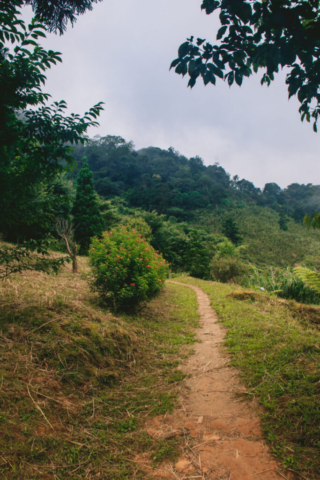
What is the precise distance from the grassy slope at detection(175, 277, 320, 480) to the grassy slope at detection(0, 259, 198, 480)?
0.88 m

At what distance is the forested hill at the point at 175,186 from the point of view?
1895 inches

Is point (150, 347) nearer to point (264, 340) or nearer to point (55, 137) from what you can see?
point (264, 340)

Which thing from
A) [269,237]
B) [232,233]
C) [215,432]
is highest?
[269,237]

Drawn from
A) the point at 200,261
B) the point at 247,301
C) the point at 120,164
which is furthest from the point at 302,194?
the point at 247,301

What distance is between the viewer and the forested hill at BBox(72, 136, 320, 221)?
48.1m

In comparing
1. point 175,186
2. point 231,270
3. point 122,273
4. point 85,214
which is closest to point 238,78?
point 122,273

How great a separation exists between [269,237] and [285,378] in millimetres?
38410

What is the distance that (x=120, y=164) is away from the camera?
60281 millimetres

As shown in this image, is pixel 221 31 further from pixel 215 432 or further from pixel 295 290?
pixel 295 290

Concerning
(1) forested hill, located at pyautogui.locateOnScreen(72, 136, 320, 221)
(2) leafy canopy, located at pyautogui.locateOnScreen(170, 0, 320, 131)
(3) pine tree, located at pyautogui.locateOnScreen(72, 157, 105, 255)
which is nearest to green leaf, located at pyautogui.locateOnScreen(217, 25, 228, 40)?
(2) leafy canopy, located at pyautogui.locateOnScreen(170, 0, 320, 131)

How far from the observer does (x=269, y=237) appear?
37.8 metres

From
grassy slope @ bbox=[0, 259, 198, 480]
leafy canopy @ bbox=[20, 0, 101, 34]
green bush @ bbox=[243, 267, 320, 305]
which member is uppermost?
leafy canopy @ bbox=[20, 0, 101, 34]

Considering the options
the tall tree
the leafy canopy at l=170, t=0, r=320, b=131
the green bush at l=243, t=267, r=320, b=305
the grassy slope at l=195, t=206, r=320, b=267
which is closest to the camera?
the leafy canopy at l=170, t=0, r=320, b=131

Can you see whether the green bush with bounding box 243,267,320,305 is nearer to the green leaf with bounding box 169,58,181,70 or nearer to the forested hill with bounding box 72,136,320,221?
the green leaf with bounding box 169,58,181,70
